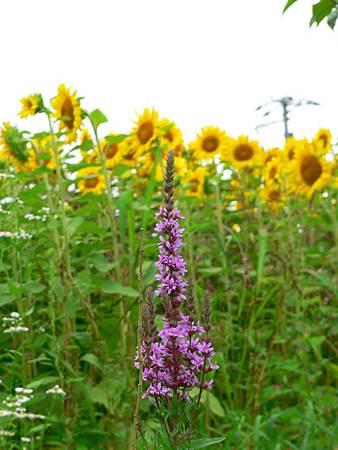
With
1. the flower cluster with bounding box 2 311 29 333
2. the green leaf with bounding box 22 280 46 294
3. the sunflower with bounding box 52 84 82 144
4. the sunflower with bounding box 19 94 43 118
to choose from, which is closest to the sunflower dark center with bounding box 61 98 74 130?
the sunflower with bounding box 52 84 82 144

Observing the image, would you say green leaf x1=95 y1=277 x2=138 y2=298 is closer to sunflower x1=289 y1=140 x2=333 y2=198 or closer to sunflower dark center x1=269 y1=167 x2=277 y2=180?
sunflower x1=289 y1=140 x2=333 y2=198

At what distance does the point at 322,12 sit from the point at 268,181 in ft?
10.2

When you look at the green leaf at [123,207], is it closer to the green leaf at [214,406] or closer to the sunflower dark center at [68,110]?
the sunflower dark center at [68,110]

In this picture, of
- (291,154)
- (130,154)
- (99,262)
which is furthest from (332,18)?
(291,154)

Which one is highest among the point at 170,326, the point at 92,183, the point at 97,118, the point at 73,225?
the point at 97,118

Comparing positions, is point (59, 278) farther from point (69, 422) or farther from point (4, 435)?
point (4, 435)

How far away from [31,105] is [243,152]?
78.0 inches

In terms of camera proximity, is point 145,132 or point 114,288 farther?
point 145,132

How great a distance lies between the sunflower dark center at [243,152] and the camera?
5.27 metres

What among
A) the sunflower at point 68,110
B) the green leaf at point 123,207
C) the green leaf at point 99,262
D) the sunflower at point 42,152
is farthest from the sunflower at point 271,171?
the green leaf at point 99,262

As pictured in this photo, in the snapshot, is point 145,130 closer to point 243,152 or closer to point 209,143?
point 209,143

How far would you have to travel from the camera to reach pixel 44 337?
306cm

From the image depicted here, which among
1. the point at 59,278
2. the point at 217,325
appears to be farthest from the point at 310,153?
the point at 59,278

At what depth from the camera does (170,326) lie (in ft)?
4.82
